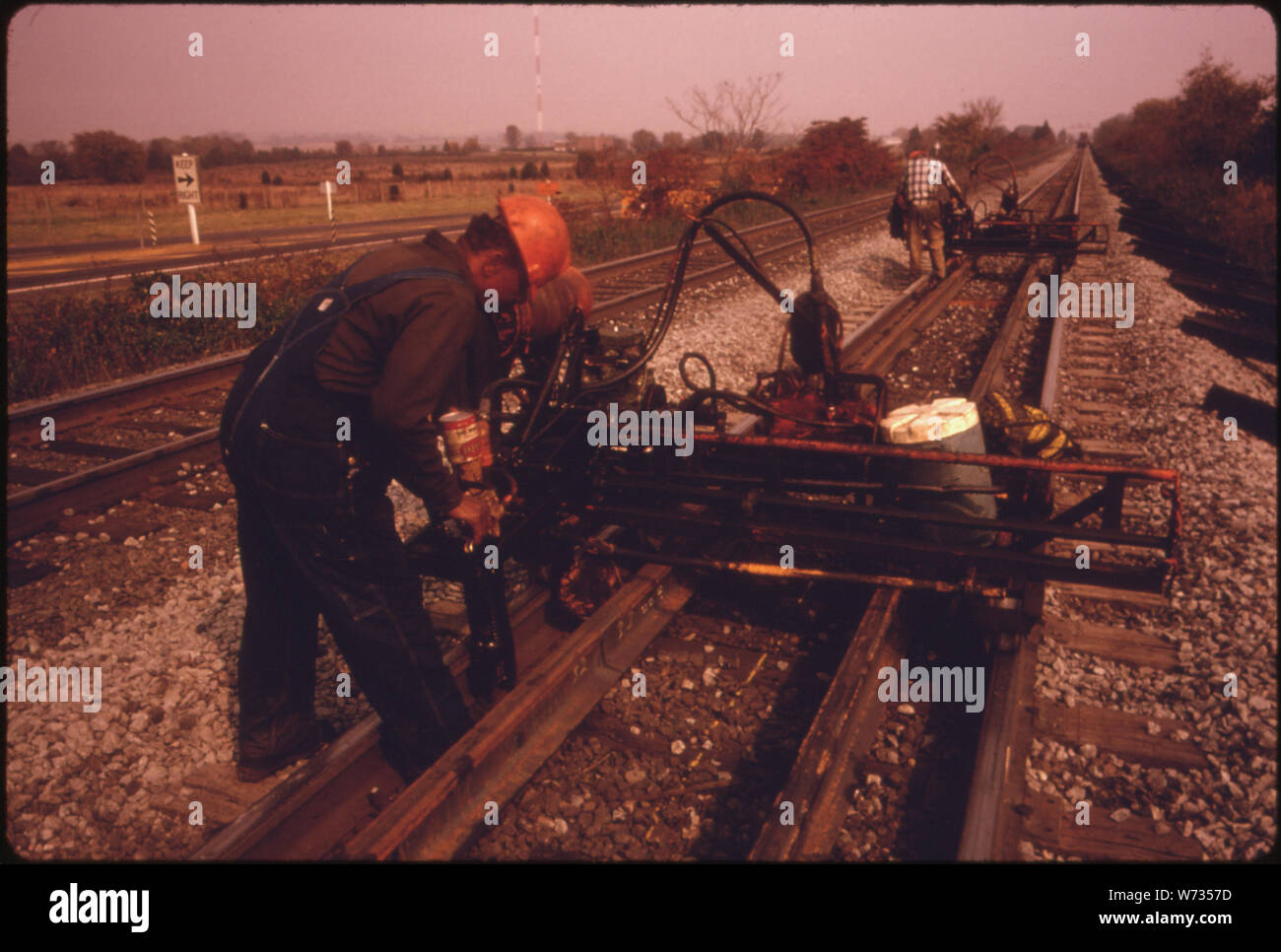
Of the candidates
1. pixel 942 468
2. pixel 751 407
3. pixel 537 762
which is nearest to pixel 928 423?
pixel 942 468

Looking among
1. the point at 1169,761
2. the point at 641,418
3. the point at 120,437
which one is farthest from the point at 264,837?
the point at 120,437

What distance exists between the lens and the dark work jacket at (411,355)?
103 inches

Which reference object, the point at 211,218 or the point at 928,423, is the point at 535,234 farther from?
the point at 211,218

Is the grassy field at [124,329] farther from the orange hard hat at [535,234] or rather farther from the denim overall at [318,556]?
the orange hard hat at [535,234]

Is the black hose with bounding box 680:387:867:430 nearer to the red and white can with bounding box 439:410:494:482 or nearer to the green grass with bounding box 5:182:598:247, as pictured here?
the red and white can with bounding box 439:410:494:482

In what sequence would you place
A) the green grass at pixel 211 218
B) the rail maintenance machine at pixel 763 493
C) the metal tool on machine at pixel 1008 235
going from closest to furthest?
the rail maintenance machine at pixel 763 493, the metal tool on machine at pixel 1008 235, the green grass at pixel 211 218

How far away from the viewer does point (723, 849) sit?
2.91 m

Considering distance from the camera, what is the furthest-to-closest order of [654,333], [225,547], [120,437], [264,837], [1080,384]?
1. [1080,384]
2. [120,437]
3. [225,547]
4. [654,333]
5. [264,837]

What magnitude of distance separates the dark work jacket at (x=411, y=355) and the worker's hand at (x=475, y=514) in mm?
59

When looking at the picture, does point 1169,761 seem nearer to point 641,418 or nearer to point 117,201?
point 641,418

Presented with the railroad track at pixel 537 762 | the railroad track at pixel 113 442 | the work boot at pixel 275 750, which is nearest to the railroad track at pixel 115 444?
the railroad track at pixel 113 442

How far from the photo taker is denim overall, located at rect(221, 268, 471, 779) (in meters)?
2.78

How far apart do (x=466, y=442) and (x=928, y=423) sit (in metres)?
2.27
